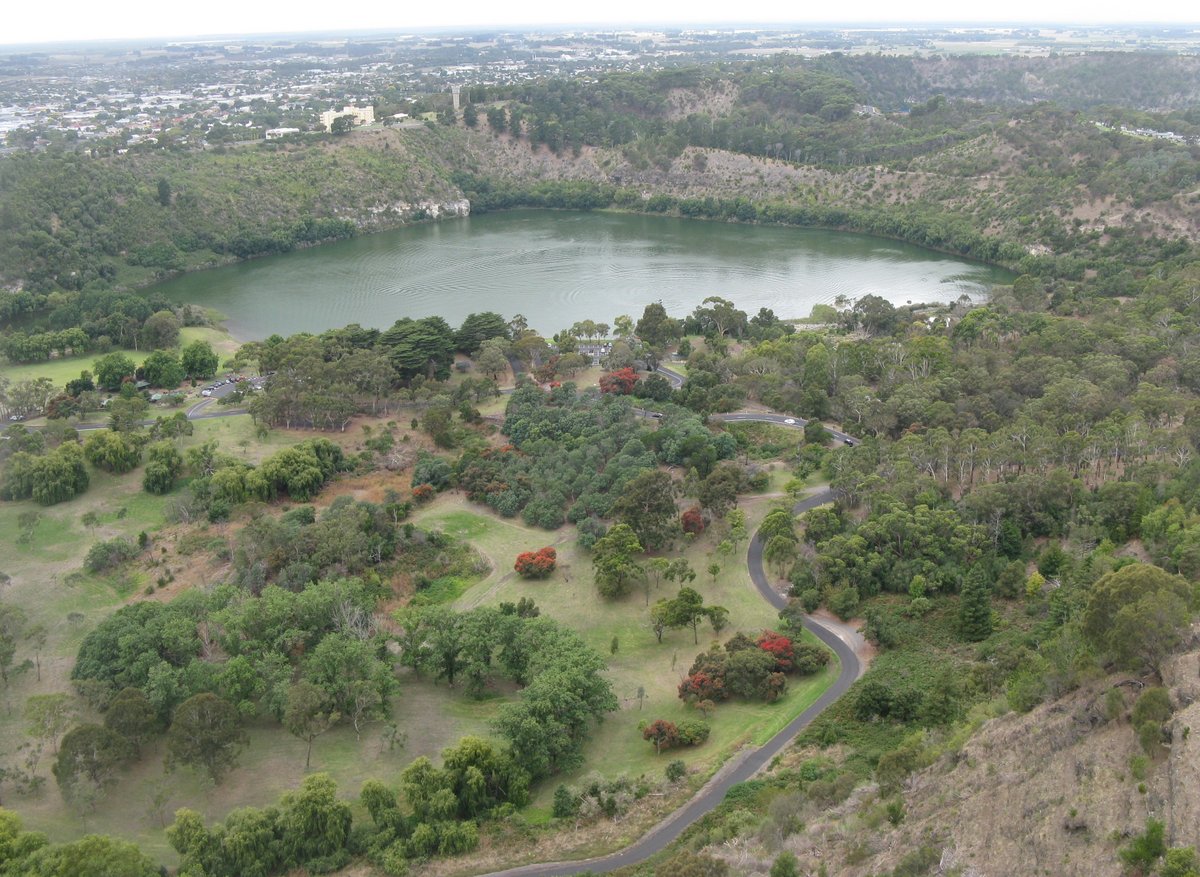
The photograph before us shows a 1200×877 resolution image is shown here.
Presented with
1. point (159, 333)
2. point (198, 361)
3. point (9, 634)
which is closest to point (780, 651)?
point (9, 634)

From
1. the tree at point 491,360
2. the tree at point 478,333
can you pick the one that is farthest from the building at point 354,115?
the tree at point 491,360

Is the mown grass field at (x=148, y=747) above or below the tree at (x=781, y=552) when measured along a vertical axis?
below

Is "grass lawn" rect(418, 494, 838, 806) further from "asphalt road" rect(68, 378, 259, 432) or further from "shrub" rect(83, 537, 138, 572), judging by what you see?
"asphalt road" rect(68, 378, 259, 432)

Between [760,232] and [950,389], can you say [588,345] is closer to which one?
[950,389]

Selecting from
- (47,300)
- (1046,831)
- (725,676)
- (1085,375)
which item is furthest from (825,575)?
(47,300)

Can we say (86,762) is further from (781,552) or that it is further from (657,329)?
(657,329)

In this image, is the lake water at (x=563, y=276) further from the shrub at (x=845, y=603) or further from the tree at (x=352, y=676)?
the tree at (x=352, y=676)
